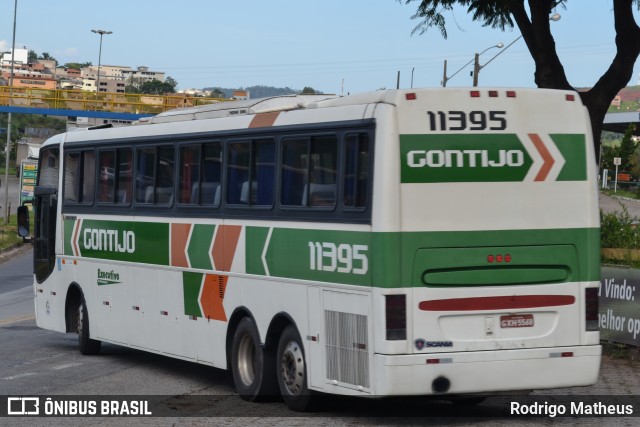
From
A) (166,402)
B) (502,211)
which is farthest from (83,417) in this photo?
(502,211)

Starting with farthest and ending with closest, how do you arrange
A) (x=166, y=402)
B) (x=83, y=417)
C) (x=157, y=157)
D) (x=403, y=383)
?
(x=157, y=157)
(x=166, y=402)
(x=83, y=417)
(x=403, y=383)

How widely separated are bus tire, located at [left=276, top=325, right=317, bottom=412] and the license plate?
6.82 feet

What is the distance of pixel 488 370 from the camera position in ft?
35.2

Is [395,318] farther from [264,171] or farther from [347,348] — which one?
[264,171]

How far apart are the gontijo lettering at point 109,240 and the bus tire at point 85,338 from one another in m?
0.97

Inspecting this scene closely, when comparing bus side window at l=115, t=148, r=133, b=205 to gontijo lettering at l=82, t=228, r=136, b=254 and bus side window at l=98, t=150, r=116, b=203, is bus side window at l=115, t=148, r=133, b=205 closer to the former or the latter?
bus side window at l=98, t=150, r=116, b=203

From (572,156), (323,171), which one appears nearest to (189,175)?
(323,171)

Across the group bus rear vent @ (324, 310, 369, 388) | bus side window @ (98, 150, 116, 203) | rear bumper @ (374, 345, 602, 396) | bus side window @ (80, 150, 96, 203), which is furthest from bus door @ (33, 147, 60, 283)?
rear bumper @ (374, 345, 602, 396)

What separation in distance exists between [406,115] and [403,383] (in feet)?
7.68

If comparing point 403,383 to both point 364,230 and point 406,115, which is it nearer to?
point 364,230

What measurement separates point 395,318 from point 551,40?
9.72 meters

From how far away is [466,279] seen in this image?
10.8m

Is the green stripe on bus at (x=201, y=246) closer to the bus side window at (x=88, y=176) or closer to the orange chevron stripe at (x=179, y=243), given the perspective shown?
the orange chevron stripe at (x=179, y=243)

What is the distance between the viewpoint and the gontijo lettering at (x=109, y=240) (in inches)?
644
